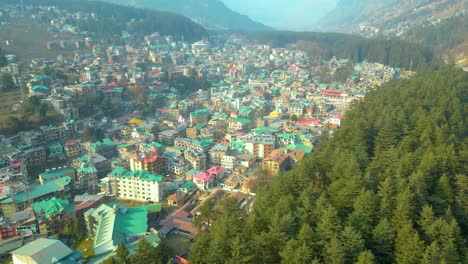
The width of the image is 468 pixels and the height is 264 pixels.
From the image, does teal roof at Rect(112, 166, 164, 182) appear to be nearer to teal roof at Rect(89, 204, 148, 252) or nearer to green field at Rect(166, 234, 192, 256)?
teal roof at Rect(89, 204, 148, 252)

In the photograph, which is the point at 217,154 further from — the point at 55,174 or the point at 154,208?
the point at 55,174

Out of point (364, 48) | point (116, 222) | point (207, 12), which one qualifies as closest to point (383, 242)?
point (116, 222)

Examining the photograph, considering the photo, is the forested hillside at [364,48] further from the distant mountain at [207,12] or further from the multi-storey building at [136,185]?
the distant mountain at [207,12]

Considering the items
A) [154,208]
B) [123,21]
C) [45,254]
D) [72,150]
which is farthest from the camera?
[123,21]

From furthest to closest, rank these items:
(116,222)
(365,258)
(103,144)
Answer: (103,144) < (116,222) < (365,258)

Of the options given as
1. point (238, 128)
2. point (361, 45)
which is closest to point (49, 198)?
point (238, 128)

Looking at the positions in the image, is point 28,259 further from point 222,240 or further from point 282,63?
point 282,63
